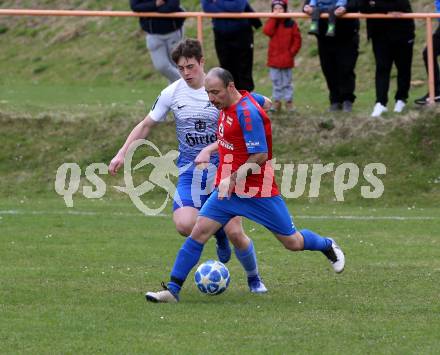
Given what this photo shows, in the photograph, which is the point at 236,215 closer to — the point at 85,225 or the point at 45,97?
the point at 85,225

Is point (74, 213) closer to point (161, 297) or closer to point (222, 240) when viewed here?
point (222, 240)

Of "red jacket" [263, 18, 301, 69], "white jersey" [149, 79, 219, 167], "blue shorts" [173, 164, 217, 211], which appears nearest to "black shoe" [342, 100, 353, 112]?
"red jacket" [263, 18, 301, 69]

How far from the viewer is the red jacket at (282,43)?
17.1m

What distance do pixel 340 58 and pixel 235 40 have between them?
1.61 meters

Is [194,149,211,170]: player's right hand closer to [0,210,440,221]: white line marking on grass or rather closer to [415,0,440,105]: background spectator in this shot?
[0,210,440,221]: white line marking on grass

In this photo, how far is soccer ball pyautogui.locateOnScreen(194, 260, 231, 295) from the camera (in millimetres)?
9172

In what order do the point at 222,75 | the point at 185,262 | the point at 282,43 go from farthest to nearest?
the point at 282,43
the point at 185,262
the point at 222,75

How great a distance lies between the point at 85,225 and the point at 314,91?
9.88 m

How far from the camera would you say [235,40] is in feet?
55.3

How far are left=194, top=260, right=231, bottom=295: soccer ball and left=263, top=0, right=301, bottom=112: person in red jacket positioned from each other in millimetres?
8270

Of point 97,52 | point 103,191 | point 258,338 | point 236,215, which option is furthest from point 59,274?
point 97,52

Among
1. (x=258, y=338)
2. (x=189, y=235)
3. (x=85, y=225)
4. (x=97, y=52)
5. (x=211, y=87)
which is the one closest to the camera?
(x=258, y=338)

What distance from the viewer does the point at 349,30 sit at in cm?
1642

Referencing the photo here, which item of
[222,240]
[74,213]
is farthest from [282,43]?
[222,240]
